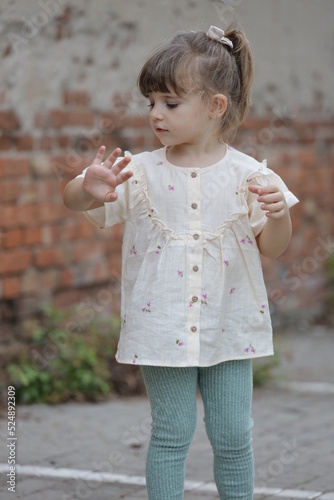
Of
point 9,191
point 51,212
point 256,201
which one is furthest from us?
point 51,212

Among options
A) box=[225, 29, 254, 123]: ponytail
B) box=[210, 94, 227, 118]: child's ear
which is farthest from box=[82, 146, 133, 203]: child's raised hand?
box=[225, 29, 254, 123]: ponytail

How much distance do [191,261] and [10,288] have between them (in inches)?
101

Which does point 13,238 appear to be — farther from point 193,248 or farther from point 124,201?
point 193,248

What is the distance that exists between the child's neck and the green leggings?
623mm

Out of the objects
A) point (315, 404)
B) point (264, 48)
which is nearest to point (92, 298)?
point (315, 404)

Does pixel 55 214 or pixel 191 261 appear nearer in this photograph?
pixel 191 261

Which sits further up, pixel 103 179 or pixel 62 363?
pixel 103 179

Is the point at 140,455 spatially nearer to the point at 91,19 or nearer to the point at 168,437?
the point at 168,437

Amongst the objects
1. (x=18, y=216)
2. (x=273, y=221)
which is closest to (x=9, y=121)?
(x=18, y=216)

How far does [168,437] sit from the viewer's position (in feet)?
9.41

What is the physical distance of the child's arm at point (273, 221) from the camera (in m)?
2.83

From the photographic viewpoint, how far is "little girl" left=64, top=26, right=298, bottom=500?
9.42 ft

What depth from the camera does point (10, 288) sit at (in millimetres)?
5270

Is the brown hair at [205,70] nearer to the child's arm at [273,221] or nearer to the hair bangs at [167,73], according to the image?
the hair bangs at [167,73]
